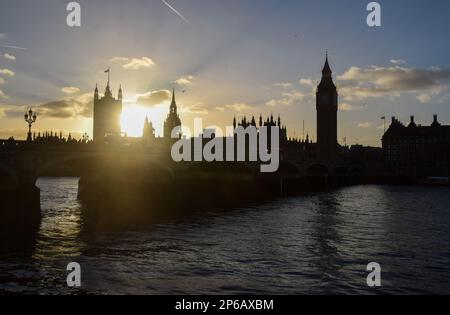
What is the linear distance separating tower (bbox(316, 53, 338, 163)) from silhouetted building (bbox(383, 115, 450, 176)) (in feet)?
62.7

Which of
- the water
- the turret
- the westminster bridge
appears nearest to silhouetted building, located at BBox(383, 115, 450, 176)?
the turret

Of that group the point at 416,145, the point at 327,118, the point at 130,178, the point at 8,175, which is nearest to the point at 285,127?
the point at 327,118

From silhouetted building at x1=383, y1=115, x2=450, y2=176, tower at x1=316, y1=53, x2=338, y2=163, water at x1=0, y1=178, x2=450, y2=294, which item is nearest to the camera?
water at x1=0, y1=178, x2=450, y2=294

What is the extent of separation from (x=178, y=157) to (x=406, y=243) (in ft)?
114

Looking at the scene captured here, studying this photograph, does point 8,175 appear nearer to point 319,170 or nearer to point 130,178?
point 130,178

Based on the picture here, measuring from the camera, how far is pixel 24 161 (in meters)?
38.9

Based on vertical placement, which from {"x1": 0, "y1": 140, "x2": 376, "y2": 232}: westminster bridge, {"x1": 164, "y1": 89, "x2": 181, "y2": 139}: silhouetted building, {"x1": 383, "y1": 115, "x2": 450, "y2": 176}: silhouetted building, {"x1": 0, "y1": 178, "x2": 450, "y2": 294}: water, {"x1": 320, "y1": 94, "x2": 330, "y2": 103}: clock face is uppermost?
{"x1": 320, "y1": 94, "x2": 330, "y2": 103}: clock face

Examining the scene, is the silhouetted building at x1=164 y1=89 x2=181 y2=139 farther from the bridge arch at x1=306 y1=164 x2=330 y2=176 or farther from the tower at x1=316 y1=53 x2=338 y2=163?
the bridge arch at x1=306 y1=164 x2=330 y2=176

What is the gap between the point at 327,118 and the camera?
578 ft

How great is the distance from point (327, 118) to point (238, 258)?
15720 cm

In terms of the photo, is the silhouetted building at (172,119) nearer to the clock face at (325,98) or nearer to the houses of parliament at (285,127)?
the houses of parliament at (285,127)

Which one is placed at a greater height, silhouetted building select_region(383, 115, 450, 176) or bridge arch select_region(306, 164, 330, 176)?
silhouetted building select_region(383, 115, 450, 176)

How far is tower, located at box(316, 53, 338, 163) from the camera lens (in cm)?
17000
